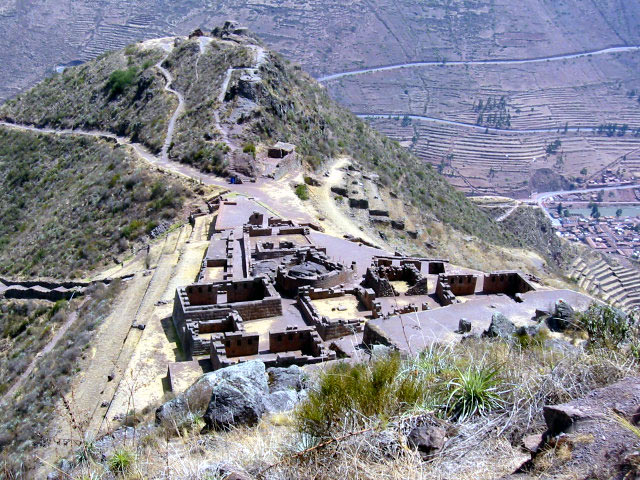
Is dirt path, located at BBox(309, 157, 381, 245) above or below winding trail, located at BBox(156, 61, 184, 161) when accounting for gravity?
below

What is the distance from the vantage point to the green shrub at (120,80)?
69250 mm

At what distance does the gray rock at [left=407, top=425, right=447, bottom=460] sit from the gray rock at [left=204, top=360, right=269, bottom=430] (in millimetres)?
3928

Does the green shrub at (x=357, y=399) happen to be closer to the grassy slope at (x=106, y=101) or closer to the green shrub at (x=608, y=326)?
the green shrub at (x=608, y=326)

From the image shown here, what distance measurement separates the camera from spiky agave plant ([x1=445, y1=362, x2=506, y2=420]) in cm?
866

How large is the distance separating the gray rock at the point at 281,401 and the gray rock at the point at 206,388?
21 cm

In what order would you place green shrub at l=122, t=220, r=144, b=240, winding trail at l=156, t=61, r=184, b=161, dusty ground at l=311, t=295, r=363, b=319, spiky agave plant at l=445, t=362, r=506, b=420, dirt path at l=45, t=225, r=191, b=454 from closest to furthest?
spiky agave plant at l=445, t=362, r=506, b=420 → dirt path at l=45, t=225, r=191, b=454 → dusty ground at l=311, t=295, r=363, b=319 → green shrub at l=122, t=220, r=144, b=240 → winding trail at l=156, t=61, r=184, b=161

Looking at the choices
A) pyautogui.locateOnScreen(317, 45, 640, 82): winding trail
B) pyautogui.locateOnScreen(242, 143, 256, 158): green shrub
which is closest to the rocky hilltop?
pyautogui.locateOnScreen(242, 143, 256, 158): green shrub

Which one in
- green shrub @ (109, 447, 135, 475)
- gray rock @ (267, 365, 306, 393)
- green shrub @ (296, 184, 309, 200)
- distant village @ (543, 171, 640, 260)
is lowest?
distant village @ (543, 171, 640, 260)

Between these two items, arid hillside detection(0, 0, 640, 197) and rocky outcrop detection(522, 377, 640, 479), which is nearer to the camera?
rocky outcrop detection(522, 377, 640, 479)

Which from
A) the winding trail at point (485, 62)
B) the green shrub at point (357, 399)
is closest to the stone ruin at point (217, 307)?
the green shrub at point (357, 399)

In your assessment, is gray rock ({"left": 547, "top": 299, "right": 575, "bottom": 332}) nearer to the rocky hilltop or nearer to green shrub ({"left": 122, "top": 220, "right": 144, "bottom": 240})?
the rocky hilltop

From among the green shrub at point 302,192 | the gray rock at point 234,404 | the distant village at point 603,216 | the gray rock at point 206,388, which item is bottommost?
the distant village at point 603,216

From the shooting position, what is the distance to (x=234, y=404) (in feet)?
37.6

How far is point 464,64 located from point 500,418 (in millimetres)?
180218
